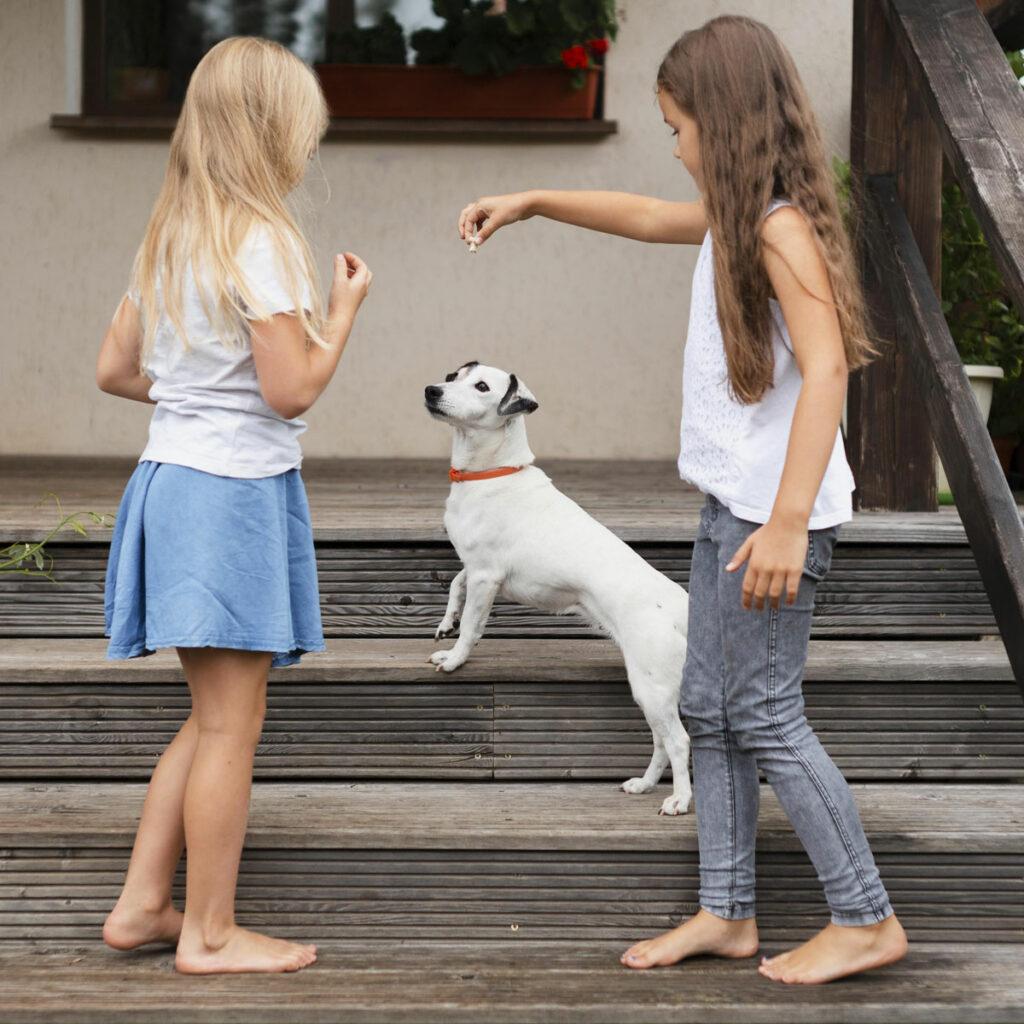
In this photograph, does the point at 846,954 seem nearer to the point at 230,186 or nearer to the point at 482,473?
the point at 482,473

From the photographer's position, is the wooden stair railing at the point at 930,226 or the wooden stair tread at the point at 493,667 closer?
the wooden stair railing at the point at 930,226

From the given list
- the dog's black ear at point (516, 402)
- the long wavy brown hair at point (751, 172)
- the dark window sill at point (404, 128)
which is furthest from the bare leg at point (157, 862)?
the dark window sill at point (404, 128)

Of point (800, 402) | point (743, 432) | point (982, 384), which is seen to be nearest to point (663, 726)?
point (743, 432)

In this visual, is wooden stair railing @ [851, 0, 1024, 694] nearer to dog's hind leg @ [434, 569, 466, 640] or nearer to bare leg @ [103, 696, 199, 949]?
dog's hind leg @ [434, 569, 466, 640]

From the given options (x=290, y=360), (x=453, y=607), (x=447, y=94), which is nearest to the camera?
(x=290, y=360)

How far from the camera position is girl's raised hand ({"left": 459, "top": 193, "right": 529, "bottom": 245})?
2.37m

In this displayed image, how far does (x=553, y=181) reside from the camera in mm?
5133

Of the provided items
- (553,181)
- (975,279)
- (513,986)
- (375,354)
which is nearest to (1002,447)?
(975,279)

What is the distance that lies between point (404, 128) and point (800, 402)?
11.6 ft

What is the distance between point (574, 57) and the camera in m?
4.88

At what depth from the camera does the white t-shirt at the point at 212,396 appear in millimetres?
2035

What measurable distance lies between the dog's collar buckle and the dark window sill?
8.43 feet

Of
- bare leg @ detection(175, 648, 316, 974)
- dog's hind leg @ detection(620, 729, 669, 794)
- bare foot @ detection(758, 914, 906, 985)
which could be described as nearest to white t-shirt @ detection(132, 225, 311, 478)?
bare leg @ detection(175, 648, 316, 974)

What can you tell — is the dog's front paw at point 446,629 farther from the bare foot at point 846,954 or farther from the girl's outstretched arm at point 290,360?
the bare foot at point 846,954
